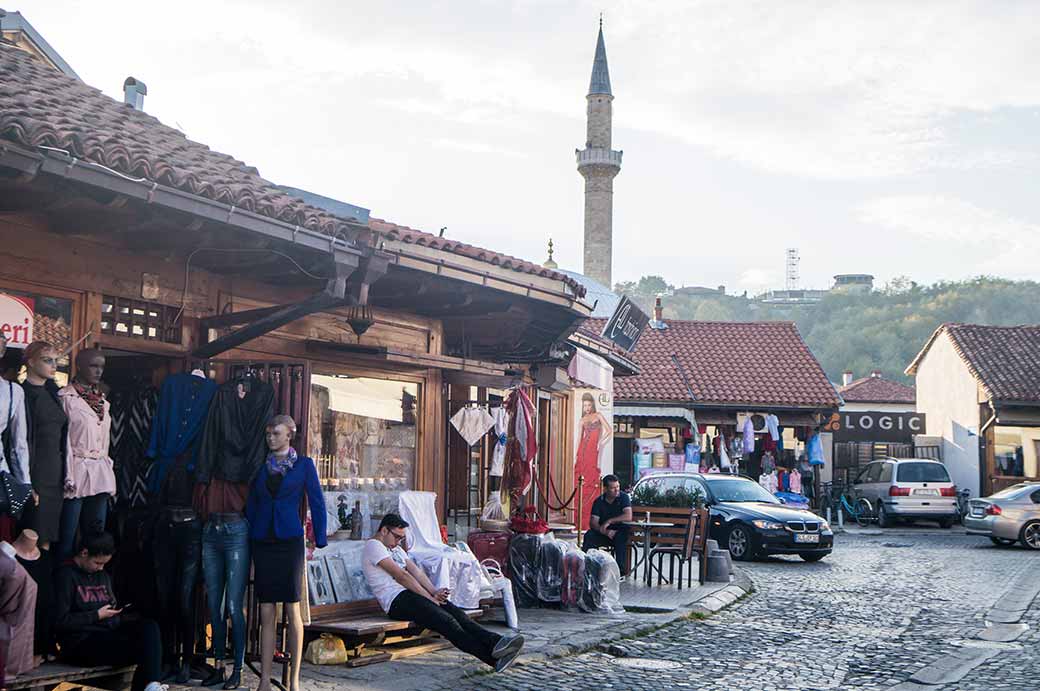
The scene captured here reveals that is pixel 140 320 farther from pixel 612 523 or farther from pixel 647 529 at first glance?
pixel 647 529

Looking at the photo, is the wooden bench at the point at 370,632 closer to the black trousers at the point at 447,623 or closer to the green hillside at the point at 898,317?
the black trousers at the point at 447,623

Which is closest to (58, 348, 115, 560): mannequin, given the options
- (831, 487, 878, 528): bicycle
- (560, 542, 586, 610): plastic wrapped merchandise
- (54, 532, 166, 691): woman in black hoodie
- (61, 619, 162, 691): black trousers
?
(54, 532, 166, 691): woman in black hoodie

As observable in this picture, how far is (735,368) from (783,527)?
16530 millimetres

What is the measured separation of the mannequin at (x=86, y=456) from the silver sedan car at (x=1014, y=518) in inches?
781

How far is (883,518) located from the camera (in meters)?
30.4

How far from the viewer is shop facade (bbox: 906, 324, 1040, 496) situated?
33750mm

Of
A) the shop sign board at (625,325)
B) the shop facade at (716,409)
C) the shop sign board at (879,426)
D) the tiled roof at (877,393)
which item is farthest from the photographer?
the tiled roof at (877,393)

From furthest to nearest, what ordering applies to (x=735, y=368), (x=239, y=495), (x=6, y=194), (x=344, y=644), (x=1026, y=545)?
(x=735, y=368) → (x=1026, y=545) → (x=344, y=644) → (x=239, y=495) → (x=6, y=194)

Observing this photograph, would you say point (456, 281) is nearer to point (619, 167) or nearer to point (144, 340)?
point (144, 340)

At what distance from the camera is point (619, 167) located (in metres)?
58.2

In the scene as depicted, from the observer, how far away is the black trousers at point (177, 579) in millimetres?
8352

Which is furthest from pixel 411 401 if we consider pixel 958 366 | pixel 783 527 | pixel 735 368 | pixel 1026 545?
pixel 958 366

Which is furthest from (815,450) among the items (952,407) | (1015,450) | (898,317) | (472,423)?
(898,317)

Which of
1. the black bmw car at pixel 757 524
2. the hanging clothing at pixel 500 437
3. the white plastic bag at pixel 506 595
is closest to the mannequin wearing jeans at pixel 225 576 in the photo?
the white plastic bag at pixel 506 595
